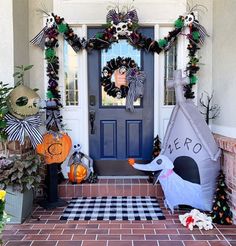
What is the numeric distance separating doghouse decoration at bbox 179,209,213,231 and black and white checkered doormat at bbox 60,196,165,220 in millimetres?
268

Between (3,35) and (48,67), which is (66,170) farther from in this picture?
(3,35)

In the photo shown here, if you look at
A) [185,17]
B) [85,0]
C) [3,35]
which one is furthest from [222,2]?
[3,35]

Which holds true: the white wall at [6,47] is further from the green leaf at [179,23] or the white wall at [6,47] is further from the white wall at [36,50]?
the green leaf at [179,23]

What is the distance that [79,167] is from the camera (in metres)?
3.69

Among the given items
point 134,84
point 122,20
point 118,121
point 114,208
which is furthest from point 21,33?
point 114,208

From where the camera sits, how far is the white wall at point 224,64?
126 inches

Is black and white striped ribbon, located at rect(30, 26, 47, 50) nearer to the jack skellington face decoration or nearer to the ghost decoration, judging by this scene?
the jack skellington face decoration

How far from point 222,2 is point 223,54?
23.4 inches

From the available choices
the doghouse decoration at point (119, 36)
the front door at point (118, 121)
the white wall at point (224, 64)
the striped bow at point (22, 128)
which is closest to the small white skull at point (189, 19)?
the doghouse decoration at point (119, 36)

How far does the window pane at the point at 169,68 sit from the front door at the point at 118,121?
0.19m

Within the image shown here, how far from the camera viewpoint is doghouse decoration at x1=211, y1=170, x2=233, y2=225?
2.89 meters

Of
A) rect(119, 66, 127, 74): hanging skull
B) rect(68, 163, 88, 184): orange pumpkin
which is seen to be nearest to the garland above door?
rect(119, 66, 127, 74): hanging skull

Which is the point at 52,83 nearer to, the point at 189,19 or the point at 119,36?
the point at 119,36

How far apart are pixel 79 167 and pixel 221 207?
1.70 meters
